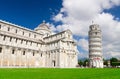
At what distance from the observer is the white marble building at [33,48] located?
49469 mm

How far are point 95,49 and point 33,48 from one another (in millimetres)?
37949

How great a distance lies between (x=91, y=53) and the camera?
8388cm

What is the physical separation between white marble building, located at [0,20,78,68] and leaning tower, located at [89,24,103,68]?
23.5 metres

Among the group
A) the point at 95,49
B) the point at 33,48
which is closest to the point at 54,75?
the point at 33,48

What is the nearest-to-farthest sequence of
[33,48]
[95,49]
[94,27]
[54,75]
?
1. [54,75]
2. [33,48]
3. [95,49]
4. [94,27]

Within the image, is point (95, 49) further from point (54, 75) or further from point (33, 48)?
point (54, 75)

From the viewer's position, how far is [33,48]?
58688mm

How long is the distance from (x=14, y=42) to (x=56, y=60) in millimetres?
16386

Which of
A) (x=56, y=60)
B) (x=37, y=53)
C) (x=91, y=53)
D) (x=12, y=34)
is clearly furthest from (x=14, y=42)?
(x=91, y=53)

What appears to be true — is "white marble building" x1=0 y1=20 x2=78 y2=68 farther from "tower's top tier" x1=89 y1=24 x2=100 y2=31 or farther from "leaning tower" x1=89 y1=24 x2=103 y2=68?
"tower's top tier" x1=89 y1=24 x2=100 y2=31

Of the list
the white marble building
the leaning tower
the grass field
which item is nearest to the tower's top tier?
the leaning tower

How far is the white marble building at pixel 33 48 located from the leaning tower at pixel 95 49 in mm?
23490

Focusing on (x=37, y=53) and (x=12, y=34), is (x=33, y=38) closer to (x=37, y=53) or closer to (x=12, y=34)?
(x=37, y=53)

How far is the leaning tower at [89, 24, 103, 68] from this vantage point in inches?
3238
